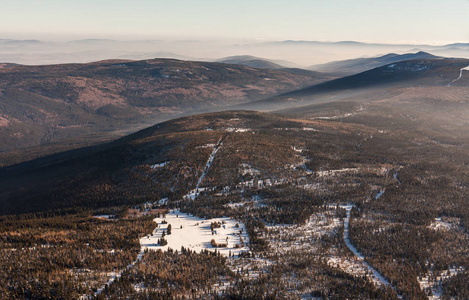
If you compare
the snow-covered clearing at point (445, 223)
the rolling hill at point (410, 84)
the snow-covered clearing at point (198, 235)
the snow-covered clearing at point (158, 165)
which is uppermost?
the rolling hill at point (410, 84)

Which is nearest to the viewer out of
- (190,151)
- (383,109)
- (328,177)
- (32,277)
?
(32,277)

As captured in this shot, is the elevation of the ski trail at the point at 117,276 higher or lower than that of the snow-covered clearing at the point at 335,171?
lower

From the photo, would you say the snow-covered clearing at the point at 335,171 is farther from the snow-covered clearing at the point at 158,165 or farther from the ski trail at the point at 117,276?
the ski trail at the point at 117,276

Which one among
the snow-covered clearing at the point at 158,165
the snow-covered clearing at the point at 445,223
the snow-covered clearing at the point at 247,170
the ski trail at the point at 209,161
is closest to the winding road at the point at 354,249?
the snow-covered clearing at the point at 445,223

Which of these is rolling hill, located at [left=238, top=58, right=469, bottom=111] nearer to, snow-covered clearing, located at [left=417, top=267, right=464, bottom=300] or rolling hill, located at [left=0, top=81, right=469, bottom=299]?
rolling hill, located at [left=0, top=81, right=469, bottom=299]

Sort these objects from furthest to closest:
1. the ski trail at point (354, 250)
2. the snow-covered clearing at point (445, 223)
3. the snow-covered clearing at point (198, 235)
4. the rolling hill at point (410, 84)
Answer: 1. the rolling hill at point (410, 84)
2. the snow-covered clearing at point (445, 223)
3. the snow-covered clearing at point (198, 235)
4. the ski trail at point (354, 250)

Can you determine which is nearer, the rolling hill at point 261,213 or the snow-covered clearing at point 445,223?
the rolling hill at point 261,213

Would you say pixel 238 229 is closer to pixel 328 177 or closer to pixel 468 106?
pixel 328 177

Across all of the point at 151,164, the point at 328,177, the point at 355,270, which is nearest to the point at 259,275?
the point at 355,270

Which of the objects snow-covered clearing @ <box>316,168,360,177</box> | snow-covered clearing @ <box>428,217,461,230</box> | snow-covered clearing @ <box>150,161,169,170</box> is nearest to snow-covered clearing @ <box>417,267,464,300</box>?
snow-covered clearing @ <box>428,217,461,230</box>
